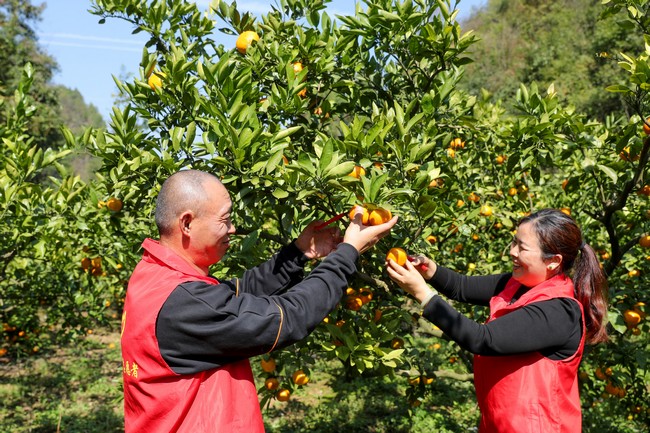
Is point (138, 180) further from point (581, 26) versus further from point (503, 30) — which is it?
point (503, 30)

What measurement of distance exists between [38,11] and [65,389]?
2115 centimetres

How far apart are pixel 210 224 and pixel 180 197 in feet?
0.36

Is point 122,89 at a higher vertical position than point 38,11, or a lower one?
lower

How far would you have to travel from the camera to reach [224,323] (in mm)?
1353

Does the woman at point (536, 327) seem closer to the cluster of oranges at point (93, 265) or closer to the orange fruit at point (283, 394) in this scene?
the orange fruit at point (283, 394)

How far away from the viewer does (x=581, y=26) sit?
27.8 meters

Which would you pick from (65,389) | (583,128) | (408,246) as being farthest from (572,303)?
(65,389)

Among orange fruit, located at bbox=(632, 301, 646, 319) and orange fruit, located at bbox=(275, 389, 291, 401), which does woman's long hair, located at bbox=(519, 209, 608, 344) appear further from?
orange fruit, located at bbox=(275, 389, 291, 401)

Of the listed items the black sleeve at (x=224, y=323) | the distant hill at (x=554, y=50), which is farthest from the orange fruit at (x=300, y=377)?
the distant hill at (x=554, y=50)

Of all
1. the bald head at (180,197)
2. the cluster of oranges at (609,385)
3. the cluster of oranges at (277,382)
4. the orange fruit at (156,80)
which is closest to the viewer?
the bald head at (180,197)

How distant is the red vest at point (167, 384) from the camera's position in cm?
138

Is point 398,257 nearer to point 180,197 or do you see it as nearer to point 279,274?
point 279,274

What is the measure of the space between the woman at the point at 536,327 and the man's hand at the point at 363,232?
0.18 metres

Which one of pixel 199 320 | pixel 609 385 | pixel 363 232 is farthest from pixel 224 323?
pixel 609 385
